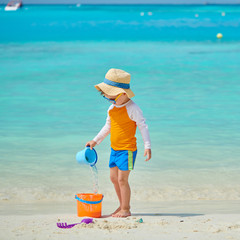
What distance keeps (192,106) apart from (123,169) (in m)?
7.00

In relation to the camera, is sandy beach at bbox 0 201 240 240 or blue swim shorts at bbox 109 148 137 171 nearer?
sandy beach at bbox 0 201 240 240

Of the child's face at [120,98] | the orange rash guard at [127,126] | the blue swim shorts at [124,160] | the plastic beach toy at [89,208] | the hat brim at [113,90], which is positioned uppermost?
the hat brim at [113,90]

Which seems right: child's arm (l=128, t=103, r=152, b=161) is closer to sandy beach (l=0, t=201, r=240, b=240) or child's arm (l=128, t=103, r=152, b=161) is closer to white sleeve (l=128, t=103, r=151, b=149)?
white sleeve (l=128, t=103, r=151, b=149)

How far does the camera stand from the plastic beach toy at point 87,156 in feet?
14.6

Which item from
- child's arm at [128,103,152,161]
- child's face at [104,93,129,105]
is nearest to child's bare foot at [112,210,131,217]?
child's arm at [128,103,152,161]

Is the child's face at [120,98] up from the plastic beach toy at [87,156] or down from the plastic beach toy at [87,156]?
up

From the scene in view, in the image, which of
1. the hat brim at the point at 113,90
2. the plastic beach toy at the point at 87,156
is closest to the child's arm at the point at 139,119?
the hat brim at the point at 113,90

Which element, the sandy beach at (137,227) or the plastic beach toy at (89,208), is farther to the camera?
the plastic beach toy at (89,208)

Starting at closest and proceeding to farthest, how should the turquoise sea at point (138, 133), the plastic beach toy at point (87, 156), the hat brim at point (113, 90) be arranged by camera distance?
the hat brim at point (113, 90) → the plastic beach toy at point (87, 156) → the turquoise sea at point (138, 133)

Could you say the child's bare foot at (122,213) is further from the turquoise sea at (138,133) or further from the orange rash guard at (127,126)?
the turquoise sea at (138,133)

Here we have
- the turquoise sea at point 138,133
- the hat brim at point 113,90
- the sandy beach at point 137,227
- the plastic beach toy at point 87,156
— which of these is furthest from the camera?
the turquoise sea at point 138,133

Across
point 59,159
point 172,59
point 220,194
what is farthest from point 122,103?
point 172,59

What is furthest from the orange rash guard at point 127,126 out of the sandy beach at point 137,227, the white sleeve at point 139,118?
the sandy beach at point 137,227

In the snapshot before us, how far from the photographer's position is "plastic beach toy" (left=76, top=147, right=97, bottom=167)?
14.6 ft
